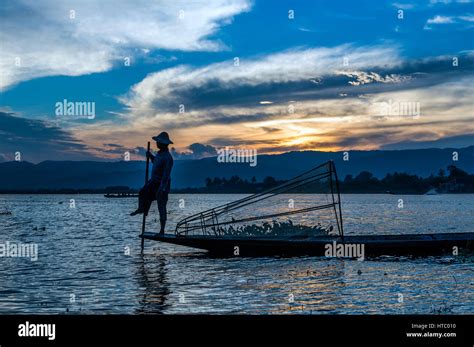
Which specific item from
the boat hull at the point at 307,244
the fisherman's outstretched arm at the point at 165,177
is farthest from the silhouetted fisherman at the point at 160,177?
the boat hull at the point at 307,244

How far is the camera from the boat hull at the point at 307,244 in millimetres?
28312

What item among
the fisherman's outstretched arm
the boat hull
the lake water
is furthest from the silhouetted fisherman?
the lake water

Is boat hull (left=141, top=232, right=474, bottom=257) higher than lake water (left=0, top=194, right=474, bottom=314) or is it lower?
higher

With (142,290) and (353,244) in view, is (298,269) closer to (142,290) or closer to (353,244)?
(353,244)

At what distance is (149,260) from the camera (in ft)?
97.9

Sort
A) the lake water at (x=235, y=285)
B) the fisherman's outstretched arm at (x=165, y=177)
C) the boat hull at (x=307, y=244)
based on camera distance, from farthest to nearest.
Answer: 1. the boat hull at (x=307, y=244)
2. the fisherman's outstretched arm at (x=165, y=177)
3. the lake water at (x=235, y=285)

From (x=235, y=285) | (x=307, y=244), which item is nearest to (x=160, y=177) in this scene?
(x=235, y=285)

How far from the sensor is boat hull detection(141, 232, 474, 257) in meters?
28.3

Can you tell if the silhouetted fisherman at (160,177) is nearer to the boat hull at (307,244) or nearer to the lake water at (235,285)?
the boat hull at (307,244)

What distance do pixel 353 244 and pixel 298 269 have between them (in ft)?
14.9

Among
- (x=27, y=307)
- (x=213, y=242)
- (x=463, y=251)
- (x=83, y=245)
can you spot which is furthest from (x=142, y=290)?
(x=83, y=245)

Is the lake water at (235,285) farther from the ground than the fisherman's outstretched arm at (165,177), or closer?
closer

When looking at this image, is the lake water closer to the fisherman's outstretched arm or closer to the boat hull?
the boat hull

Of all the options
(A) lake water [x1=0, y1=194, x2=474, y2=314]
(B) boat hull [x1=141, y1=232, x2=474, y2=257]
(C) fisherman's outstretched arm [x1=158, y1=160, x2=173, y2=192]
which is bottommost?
(A) lake water [x1=0, y1=194, x2=474, y2=314]
